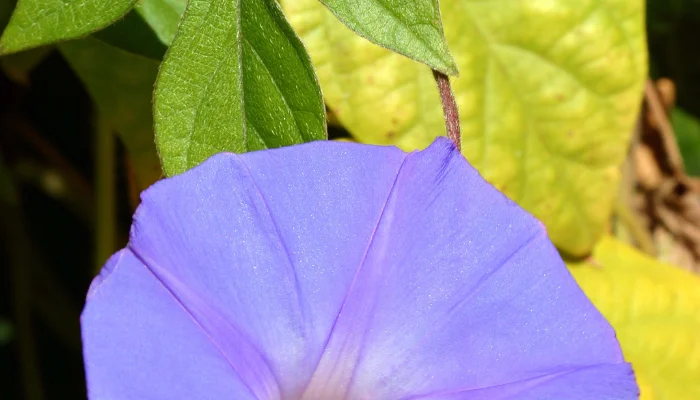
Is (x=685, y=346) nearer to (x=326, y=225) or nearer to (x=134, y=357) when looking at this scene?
(x=326, y=225)

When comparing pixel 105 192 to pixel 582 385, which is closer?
pixel 582 385

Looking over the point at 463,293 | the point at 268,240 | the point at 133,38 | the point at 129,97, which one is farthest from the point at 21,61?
the point at 463,293

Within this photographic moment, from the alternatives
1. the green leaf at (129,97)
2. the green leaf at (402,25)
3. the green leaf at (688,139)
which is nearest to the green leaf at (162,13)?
the green leaf at (129,97)

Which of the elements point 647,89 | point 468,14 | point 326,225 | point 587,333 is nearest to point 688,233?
point 647,89

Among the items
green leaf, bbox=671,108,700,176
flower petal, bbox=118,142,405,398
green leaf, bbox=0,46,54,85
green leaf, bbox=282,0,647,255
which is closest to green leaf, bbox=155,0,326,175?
flower petal, bbox=118,142,405,398

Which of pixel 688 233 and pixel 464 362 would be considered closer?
pixel 464 362

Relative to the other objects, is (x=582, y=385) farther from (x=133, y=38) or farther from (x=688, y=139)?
(x=688, y=139)

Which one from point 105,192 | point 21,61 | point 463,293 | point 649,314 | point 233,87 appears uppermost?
point 233,87
